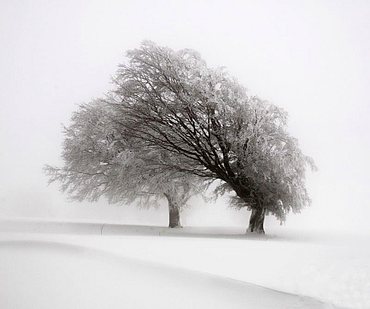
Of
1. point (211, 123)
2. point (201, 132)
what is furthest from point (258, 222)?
point (211, 123)

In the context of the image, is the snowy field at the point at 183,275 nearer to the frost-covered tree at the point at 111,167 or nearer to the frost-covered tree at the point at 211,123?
the frost-covered tree at the point at 211,123

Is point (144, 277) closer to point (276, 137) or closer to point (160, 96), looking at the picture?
point (160, 96)

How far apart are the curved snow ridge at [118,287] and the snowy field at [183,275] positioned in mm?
11

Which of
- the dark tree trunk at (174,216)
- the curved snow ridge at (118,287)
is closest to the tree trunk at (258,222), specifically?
the dark tree trunk at (174,216)

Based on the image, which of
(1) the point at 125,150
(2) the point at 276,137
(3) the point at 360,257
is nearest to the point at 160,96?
(1) the point at 125,150

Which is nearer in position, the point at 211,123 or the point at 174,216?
the point at 211,123

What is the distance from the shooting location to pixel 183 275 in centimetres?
451

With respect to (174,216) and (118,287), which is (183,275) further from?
(174,216)

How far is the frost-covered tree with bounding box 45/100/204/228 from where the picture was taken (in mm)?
9273

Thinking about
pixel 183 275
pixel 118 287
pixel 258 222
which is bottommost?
pixel 118 287

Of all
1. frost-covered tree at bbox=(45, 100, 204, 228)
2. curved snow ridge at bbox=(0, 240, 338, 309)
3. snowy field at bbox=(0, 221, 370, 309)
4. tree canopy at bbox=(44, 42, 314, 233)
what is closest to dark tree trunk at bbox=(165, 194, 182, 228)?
frost-covered tree at bbox=(45, 100, 204, 228)

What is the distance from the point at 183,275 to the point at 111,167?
6.34 meters

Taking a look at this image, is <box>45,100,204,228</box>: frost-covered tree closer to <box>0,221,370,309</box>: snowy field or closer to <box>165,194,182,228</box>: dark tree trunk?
<box>165,194,182,228</box>: dark tree trunk

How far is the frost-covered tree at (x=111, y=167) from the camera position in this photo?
9.27 m
